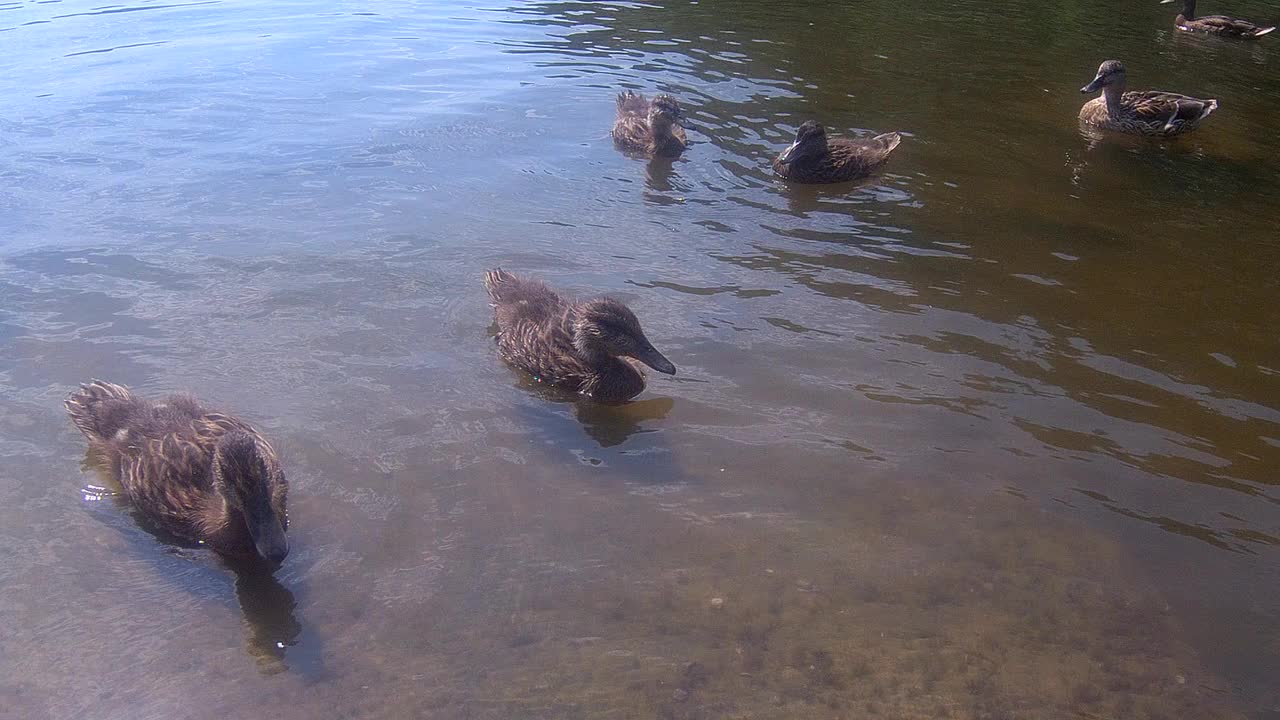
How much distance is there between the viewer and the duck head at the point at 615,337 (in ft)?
20.0

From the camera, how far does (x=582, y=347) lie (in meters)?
6.19

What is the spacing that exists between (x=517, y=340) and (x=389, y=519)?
1842 millimetres

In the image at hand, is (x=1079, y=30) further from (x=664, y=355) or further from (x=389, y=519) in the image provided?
(x=389, y=519)

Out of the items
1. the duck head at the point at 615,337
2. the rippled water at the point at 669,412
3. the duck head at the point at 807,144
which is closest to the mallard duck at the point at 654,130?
the rippled water at the point at 669,412

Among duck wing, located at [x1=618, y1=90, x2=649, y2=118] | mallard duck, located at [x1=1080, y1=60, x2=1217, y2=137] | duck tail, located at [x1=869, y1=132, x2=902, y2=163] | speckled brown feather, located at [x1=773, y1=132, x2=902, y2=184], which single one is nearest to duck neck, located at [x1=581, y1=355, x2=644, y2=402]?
speckled brown feather, located at [x1=773, y1=132, x2=902, y2=184]

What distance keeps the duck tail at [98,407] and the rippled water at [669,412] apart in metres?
0.29

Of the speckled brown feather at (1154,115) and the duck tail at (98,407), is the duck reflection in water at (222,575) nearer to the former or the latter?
the duck tail at (98,407)

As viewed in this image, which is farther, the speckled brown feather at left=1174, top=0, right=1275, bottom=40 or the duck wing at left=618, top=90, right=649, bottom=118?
the speckled brown feather at left=1174, top=0, right=1275, bottom=40

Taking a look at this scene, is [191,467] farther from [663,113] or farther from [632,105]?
[632,105]

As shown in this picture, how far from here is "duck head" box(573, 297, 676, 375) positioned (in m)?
6.09

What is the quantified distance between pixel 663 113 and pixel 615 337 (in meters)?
4.62

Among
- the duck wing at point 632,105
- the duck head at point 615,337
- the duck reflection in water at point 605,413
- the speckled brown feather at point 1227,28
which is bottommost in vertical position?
the duck reflection in water at point 605,413

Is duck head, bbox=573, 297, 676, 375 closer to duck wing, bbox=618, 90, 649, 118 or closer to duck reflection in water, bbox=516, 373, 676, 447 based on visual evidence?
duck reflection in water, bbox=516, 373, 676, 447

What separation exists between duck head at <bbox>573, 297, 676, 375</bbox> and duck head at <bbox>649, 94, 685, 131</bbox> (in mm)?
4233
